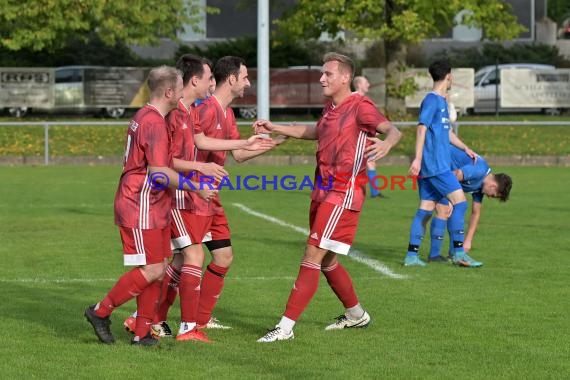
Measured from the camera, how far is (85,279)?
Result: 1252 centimetres

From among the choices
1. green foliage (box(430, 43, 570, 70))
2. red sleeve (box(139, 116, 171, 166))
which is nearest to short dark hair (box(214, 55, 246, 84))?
red sleeve (box(139, 116, 171, 166))

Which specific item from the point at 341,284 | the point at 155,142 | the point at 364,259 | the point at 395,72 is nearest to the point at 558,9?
the point at 395,72

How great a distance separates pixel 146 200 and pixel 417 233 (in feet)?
17.7

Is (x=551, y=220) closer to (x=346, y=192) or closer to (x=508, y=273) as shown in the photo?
(x=508, y=273)

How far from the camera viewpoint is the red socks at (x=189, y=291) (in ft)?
30.7

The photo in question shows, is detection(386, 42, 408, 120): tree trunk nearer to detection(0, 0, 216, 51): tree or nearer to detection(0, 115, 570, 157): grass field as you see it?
detection(0, 115, 570, 157): grass field

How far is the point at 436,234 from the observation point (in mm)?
13977

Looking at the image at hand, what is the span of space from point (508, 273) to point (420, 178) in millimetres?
1459

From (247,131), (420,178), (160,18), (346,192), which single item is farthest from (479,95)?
(346,192)

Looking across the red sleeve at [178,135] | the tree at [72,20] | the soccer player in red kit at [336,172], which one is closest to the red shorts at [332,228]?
the soccer player in red kit at [336,172]

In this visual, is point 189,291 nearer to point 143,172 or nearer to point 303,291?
point 303,291

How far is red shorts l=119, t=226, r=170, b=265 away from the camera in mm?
8844

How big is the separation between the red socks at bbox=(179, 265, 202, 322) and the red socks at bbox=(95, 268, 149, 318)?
0.48 meters

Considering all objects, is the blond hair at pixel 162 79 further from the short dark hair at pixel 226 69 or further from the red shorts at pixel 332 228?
the red shorts at pixel 332 228
